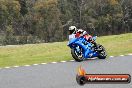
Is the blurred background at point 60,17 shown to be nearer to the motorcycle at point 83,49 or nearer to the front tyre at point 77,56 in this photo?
the motorcycle at point 83,49

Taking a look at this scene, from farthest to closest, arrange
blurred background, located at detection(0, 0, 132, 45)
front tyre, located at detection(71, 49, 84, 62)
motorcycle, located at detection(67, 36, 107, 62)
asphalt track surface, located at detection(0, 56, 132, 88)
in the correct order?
blurred background, located at detection(0, 0, 132, 45), motorcycle, located at detection(67, 36, 107, 62), front tyre, located at detection(71, 49, 84, 62), asphalt track surface, located at detection(0, 56, 132, 88)

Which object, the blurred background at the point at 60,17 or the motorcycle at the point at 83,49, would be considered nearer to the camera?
the motorcycle at the point at 83,49

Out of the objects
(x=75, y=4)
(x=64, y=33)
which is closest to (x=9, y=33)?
(x=64, y=33)

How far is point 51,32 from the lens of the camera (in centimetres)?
5775

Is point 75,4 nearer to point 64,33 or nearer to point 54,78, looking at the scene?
point 64,33

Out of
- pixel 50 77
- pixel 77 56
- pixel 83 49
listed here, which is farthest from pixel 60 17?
pixel 50 77

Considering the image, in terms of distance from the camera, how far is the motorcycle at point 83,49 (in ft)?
43.8

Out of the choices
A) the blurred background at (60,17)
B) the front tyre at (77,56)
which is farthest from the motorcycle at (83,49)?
the blurred background at (60,17)

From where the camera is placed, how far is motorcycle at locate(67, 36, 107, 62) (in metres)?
13.4

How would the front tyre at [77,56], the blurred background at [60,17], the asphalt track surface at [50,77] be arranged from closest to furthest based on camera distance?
the asphalt track surface at [50,77] → the front tyre at [77,56] → the blurred background at [60,17]

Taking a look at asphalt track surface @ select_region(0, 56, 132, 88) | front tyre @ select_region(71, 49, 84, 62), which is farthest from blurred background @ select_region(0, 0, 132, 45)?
asphalt track surface @ select_region(0, 56, 132, 88)

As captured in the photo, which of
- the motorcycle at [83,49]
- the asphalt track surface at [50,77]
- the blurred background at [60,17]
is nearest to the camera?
the asphalt track surface at [50,77]

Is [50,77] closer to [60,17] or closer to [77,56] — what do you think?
[77,56]

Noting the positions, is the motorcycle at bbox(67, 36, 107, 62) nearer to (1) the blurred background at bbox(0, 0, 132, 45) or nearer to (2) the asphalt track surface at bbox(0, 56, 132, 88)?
(2) the asphalt track surface at bbox(0, 56, 132, 88)
